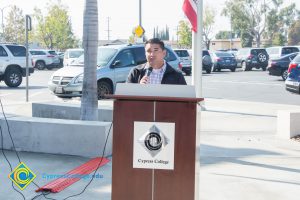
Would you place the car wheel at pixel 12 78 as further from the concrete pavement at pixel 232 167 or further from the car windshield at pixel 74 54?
the concrete pavement at pixel 232 167

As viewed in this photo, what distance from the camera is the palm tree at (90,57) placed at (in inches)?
334

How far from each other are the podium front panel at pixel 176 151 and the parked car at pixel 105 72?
35.9 ft

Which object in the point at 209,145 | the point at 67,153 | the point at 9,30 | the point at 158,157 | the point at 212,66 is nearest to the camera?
the point at 158,157

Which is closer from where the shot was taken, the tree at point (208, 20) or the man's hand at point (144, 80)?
the man's hand at point (144, 80)

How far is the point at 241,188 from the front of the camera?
581 centimetres

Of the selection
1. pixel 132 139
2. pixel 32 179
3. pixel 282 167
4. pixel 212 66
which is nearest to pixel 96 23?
pixel 32 179

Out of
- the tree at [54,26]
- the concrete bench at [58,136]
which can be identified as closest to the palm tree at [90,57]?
the concrete bench at [58,136]

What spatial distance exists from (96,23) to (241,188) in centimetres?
405

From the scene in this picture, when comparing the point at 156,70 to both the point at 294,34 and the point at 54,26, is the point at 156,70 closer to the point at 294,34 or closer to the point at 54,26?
the point at 54,26

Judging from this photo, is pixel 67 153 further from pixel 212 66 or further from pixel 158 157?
pixel 212 66

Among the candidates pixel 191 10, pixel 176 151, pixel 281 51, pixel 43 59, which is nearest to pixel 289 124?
pixel 191 10

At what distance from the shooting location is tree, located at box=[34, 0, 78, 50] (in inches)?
2872

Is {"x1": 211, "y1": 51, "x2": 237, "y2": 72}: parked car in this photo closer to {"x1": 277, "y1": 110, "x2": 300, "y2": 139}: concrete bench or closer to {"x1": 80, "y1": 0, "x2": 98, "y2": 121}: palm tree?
{"x1": 277, "y1": 110, "x2": 300, "y2": 139}: concrete bench

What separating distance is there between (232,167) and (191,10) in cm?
506
